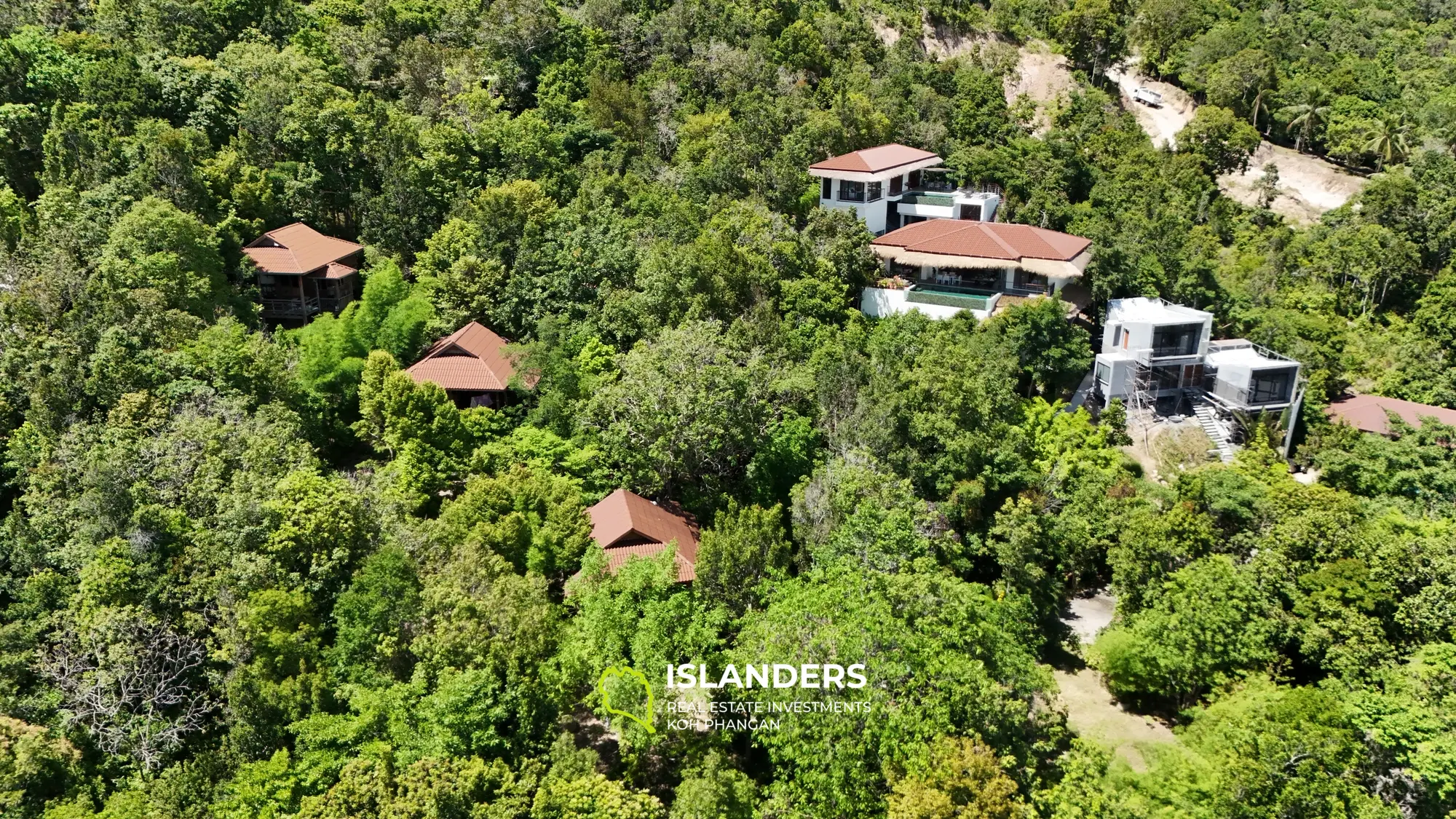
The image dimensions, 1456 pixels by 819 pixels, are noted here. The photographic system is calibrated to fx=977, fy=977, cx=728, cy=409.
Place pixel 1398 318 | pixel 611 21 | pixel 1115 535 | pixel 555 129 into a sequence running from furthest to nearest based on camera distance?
pixel 611 21 < pixel 1398 318 < pixel 555 129 < pixel 1115 535

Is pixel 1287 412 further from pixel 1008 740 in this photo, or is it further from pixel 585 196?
pixel 585 196

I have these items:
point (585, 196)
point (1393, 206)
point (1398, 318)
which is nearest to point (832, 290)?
point (585, 196)

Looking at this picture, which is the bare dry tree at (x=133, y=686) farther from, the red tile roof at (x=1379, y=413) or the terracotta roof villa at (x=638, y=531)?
the red tile roof at (x=1379, y=413)

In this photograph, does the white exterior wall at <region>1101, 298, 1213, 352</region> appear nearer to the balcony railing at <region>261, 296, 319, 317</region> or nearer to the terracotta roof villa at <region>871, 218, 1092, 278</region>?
the terracotta roof villa at <region>871, 218, 1092, 278</region>

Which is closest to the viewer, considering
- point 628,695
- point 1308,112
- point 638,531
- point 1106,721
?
point 628,695

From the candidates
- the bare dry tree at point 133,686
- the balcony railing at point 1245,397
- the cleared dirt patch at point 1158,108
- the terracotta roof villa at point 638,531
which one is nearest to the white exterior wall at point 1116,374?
the balcony railing at point 1245,397

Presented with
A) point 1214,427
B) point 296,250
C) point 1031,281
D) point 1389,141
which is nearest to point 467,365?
point 296,250

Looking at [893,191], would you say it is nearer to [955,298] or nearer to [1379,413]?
[955,298]

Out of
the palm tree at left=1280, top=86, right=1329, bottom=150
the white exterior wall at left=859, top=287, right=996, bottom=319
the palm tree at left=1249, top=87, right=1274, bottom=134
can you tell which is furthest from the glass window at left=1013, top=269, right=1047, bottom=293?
the palm tree at left=1280, top=86, right=1329, bottom=150
